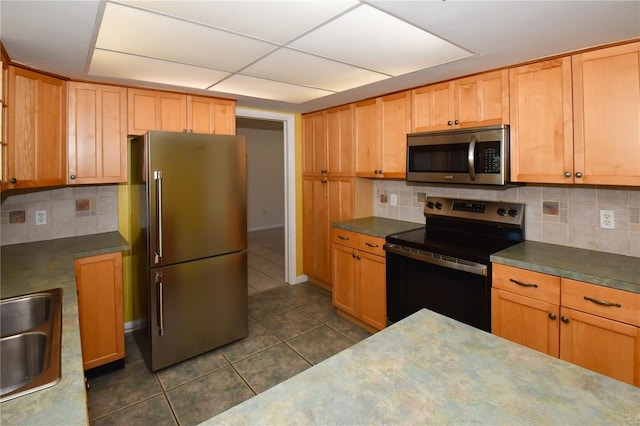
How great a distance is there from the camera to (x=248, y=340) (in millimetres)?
2938

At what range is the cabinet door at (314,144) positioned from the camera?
3850 millimetres

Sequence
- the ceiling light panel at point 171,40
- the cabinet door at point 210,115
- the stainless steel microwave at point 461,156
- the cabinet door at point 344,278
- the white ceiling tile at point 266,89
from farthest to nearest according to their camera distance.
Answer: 1. the cabinet door at point 344,278
2. the cabinet door at point 210,115
3. the white ceiling tile at point 266,89
4. the stainless steel microwave at point 461,156
5. the ceiling light panel at point 171,40

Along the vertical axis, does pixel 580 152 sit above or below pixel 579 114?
below

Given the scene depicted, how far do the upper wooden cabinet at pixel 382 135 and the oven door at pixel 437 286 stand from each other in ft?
2.62

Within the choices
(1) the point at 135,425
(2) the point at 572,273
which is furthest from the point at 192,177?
(2) the point at 572,273

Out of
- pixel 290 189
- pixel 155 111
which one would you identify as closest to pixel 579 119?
pixel 290 189

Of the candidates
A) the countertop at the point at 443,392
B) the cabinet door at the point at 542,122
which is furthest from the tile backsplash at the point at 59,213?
the cabinet door at the point at 542,122

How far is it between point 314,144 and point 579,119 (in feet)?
8.40

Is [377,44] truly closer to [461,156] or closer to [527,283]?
[461,156]

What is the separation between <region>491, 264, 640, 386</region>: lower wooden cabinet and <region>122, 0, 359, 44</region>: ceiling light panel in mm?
1739

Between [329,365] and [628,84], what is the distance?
2122 mm

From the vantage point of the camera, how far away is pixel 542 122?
213cm

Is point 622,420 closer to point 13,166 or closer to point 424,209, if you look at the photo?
point 424,209

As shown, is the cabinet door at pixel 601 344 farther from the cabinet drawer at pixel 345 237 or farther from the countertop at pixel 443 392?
the cabinet drawer at pixel 345 237
